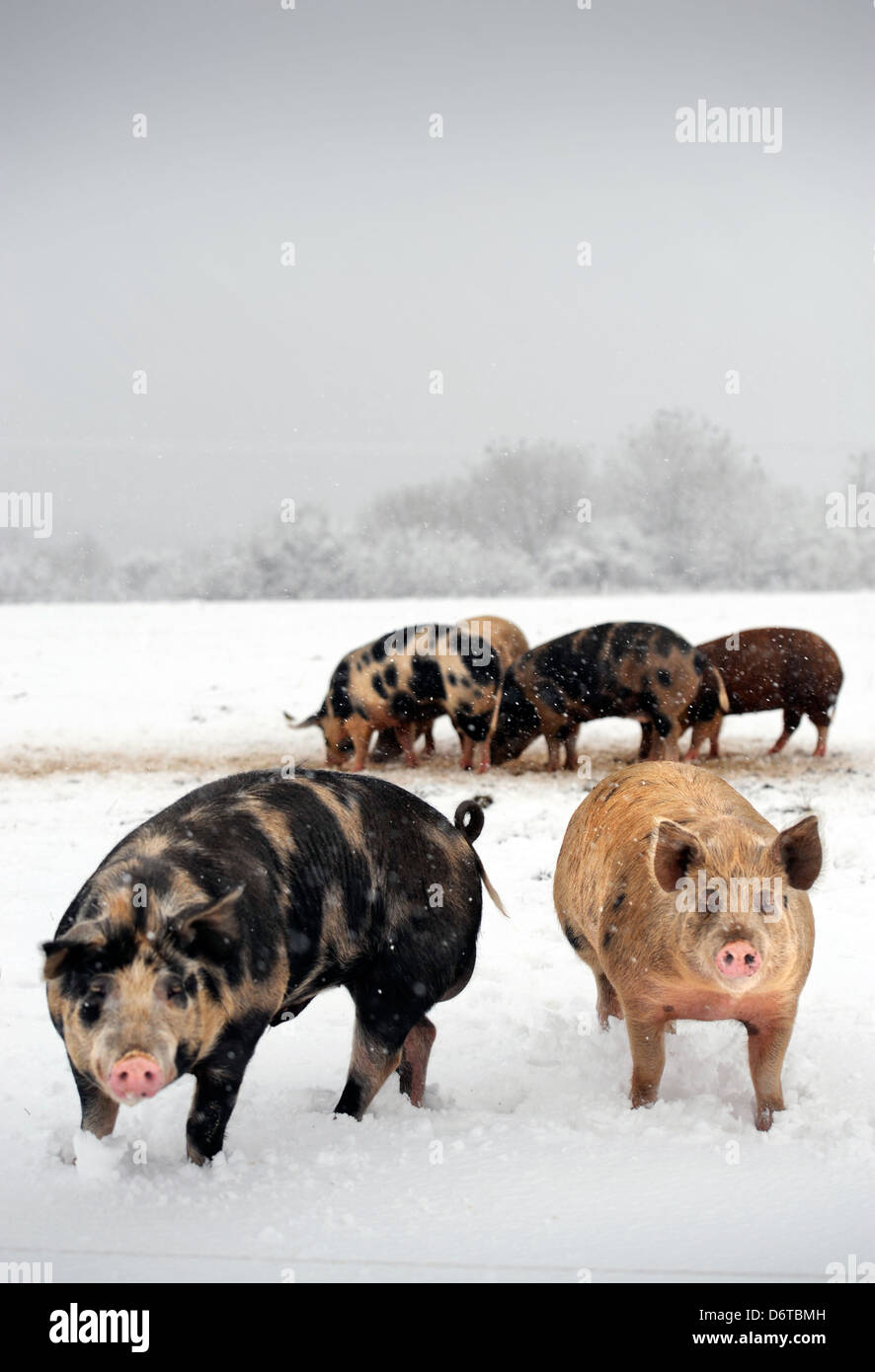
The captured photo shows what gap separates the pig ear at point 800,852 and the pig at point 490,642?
6.93 m

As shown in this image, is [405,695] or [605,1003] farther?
[405,695]

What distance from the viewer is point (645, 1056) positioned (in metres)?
3.63

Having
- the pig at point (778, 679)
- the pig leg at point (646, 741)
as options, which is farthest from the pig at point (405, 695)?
the pig at point (778, 679)

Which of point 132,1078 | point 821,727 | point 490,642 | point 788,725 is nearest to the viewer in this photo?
point 132,1078

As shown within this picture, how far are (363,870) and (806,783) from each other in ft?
18.7

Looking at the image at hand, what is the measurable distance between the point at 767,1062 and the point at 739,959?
1.81ft

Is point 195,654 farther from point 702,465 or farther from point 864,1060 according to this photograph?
point 702,465

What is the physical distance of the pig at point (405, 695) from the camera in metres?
10.0

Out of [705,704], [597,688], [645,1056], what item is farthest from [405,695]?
[645,1056]

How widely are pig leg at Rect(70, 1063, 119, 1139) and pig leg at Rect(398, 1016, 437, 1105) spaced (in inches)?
35.8

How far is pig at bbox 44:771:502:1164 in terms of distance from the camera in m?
2.93

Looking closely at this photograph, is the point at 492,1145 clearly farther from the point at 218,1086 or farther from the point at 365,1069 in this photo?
the point at 218,1086

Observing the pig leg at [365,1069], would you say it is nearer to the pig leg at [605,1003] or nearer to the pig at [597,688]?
the pig leg at [605,1003]

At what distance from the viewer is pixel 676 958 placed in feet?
11.1
